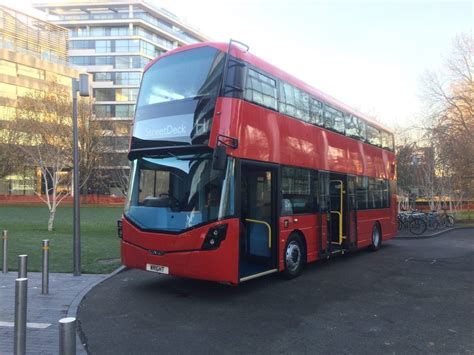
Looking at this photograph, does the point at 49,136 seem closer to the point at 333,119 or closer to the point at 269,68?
the point at 333,119

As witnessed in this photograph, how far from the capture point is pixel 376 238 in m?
14.8

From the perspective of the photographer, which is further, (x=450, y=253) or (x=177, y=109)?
(x=450, y=253)

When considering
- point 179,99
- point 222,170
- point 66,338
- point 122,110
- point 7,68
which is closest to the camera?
point 66,338

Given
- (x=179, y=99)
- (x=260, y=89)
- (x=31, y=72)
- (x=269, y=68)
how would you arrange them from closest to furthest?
(x=179, y=99), (x=260, y=89), (x=269, y=68), (x=31, y=72)

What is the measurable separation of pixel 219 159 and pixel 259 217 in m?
2.54

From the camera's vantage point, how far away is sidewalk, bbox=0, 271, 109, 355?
206 inches

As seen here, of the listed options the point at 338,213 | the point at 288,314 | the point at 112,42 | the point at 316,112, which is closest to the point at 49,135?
the point at 316,112

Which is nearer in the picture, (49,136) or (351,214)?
(351,214)

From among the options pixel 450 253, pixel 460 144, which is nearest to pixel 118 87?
pixel 460 144

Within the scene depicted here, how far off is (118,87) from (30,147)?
55.1 metres

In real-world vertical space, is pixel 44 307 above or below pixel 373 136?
below

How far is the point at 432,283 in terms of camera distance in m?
9.12

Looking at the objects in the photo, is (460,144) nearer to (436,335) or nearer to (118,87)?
(436,335)

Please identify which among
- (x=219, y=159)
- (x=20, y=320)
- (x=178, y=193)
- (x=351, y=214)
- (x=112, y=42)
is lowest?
(x=20, y=320)
